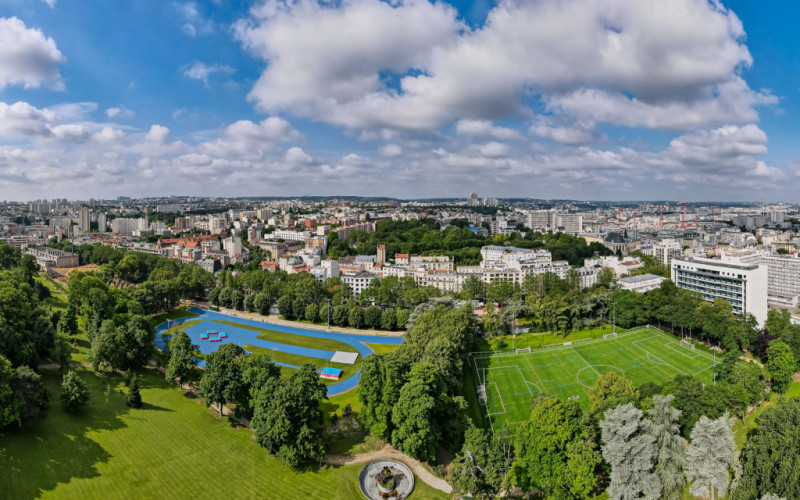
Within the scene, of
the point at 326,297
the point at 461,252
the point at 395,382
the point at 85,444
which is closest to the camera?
the point at 85,444

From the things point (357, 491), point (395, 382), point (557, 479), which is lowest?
point (357, 491)

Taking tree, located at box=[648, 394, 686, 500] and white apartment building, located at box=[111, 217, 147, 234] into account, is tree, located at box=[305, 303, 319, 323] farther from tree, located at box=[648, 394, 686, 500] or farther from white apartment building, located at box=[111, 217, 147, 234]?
white apartment building, located at box=[111, 217, 147, 234]

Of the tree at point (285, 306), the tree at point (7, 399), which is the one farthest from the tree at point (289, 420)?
the tree at point (285, 306)

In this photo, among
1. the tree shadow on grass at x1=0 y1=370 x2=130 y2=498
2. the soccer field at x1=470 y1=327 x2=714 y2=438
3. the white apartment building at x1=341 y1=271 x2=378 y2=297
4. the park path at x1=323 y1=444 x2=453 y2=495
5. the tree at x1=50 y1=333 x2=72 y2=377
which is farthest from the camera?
the white apartment building at x1=341 y1=271 x2=378 y2=297

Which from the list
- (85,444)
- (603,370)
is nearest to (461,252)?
(603,370)

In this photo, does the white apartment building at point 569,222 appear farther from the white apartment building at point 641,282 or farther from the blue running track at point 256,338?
the blue running track at point 256,338

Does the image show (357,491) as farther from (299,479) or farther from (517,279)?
(517,279)

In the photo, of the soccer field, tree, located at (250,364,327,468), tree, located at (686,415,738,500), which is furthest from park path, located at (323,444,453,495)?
tree, located at (686,415,738,500)
